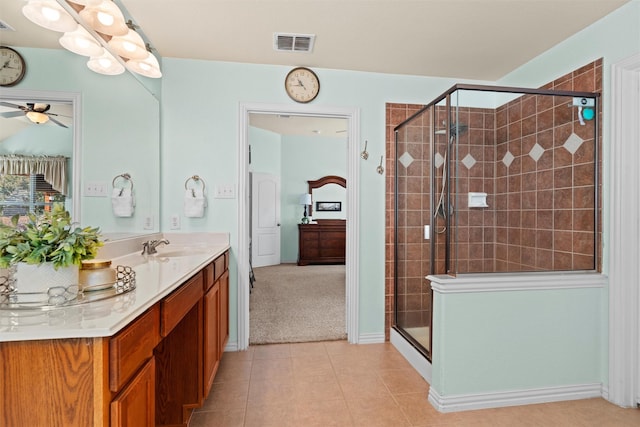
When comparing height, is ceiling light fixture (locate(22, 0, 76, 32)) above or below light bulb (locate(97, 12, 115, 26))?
below

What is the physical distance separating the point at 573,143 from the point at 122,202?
9.52 ft

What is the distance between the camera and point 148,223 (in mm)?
2506

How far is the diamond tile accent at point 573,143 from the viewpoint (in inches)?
87.8

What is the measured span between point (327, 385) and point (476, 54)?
268 cm

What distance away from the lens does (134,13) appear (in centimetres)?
212

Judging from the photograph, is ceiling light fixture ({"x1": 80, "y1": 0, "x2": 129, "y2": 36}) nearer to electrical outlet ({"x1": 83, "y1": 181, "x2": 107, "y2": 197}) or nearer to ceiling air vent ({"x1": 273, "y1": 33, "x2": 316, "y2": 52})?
electrical outlet ({"x1": 83, "y1": 181, "x2": 107, "y2": 197})

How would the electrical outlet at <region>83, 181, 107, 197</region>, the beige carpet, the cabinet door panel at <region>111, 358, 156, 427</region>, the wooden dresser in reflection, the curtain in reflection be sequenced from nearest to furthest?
the cabinet door panel at <region>111, 358, 156, 427</region>
the curtain in reflection
the electrical outlet at <region>83, 181, 107, 197</region>
the beige carpet
the wooden dresser in reflection

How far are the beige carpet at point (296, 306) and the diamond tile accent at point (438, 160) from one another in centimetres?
171

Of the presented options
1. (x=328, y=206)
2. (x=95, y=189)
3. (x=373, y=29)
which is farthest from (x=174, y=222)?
(x=328, y=206)

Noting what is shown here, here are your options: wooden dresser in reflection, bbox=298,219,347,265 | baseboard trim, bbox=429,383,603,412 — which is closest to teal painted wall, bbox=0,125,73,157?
baseboard trim, bbox=429,383,603,412

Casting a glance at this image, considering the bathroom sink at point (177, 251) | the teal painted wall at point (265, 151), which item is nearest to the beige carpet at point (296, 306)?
the bathroom sink at point (177, 251)

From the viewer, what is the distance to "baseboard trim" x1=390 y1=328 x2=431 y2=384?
2336mm

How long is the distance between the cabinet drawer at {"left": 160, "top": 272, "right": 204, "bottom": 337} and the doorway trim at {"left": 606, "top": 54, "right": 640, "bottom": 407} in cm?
247

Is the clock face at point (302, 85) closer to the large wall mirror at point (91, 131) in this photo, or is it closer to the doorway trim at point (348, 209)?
the doorway trim at point (348, 209)
